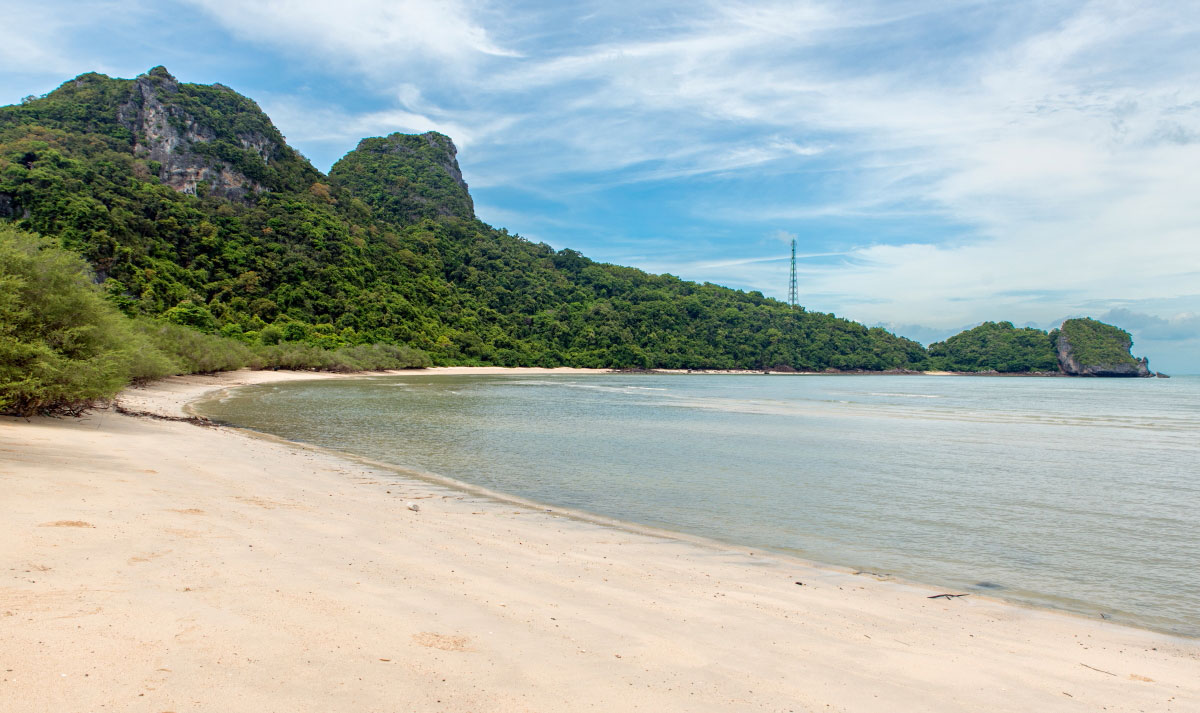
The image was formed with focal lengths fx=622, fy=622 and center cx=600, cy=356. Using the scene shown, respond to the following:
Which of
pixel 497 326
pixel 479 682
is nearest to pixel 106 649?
pixel 479 682

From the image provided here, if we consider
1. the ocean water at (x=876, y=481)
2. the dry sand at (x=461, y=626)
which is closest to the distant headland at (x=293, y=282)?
the ocean water at (x=876, y=481)

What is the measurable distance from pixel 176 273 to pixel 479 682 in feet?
304

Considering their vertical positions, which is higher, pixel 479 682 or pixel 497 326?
pixel 497 326

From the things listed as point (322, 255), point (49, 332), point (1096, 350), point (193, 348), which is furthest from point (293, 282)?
point (1096, 350)

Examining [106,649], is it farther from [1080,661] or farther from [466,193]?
[466,193]

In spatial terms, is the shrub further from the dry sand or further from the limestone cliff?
the limestone cliff

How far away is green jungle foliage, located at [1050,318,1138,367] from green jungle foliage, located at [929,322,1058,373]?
7471 mm

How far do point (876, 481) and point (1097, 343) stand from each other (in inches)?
7184

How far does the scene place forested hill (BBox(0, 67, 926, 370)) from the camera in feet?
251

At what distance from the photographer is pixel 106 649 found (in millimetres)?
4258

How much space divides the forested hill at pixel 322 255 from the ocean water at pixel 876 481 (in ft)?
161

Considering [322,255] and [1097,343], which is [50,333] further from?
[1097,343]

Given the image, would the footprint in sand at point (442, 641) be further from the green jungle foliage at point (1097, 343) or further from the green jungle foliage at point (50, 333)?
the green jungle foliage at point (1097, 343)

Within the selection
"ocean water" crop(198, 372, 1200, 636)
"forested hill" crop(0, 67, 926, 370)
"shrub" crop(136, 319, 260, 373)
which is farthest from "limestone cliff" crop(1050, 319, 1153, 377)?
"shrub" crop(136, 319, 260, 373)
